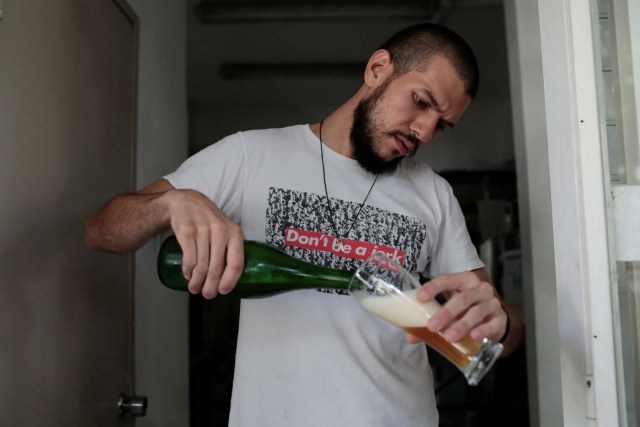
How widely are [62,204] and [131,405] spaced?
1.80ft

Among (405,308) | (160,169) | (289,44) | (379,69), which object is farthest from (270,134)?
(289,44)

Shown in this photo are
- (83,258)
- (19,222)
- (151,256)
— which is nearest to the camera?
(19,222)

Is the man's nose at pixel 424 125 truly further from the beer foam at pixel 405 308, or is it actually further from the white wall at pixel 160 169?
the white wall at pixel 160 169

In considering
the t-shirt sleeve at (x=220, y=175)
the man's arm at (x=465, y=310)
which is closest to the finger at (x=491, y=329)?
the man's arm at (x=465, y=310)

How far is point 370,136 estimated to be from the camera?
1140 mm

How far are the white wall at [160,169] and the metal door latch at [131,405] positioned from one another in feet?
0.50

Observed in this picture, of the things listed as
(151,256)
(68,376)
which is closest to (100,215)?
(68,376)

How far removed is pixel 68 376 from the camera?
115cm

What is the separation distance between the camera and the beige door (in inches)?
37.4

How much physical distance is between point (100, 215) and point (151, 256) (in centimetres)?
68

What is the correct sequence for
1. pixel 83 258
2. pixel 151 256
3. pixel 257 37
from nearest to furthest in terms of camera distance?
1. pixel 83 258
2. pixel 151 256
3. pixel 257 37

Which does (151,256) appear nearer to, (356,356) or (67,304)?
(67,304)

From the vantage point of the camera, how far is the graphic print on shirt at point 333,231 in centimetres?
106

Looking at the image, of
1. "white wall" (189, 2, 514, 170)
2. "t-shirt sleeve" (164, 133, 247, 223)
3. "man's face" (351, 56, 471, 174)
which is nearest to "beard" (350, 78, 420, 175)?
"man's face" (351, 56, 471, 174)
